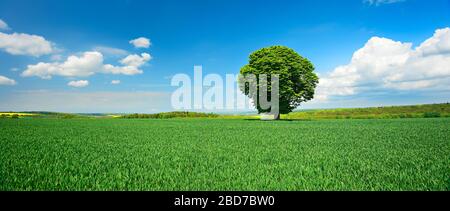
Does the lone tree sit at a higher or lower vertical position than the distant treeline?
higher

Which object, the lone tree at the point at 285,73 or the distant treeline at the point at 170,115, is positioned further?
the distant treeline at the point at 170,115

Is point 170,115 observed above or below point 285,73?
below

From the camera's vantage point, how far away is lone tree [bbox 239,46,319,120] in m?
39.7

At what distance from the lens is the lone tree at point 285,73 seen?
39.7 meters

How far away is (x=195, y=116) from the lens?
194 ft

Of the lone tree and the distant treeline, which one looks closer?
the lone tree

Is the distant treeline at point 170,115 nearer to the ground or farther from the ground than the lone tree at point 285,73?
nearer to the ground

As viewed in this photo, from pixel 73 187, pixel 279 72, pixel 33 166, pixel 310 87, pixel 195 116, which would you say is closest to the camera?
pixel 73 187

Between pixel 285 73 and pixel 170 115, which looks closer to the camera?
pixel 285 73

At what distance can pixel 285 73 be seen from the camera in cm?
3925
